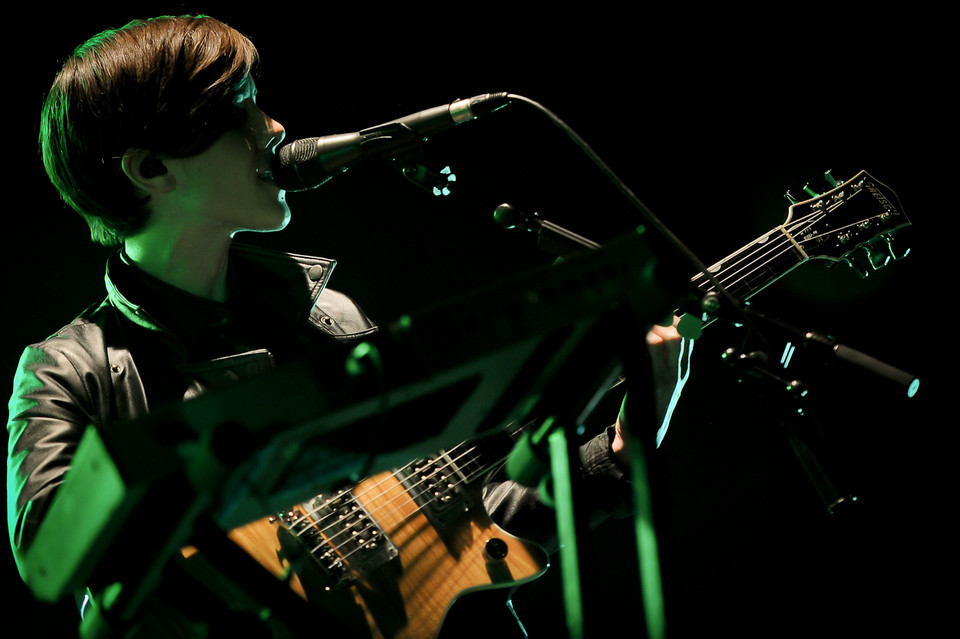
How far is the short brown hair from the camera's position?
5.34ft

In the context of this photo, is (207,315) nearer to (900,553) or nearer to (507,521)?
(507,521)

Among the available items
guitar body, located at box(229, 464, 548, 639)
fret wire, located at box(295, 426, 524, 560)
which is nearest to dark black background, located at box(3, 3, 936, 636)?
fret wire, located at box(295, 426, 524, 560)

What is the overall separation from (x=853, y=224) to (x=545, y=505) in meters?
0.98

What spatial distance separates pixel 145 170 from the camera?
166 centimetres

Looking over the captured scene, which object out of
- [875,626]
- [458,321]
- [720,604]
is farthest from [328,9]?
[875,626]

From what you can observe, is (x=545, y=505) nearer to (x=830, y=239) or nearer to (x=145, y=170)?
(x=830, y=239)

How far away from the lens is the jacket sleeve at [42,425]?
1289 millimetres

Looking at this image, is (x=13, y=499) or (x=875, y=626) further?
(x=875, y=626)

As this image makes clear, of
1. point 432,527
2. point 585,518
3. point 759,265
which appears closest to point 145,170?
point 432,527

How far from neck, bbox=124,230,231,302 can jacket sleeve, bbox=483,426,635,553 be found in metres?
0.91

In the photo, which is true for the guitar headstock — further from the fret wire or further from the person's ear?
the person's ear

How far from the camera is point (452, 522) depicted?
1638mm

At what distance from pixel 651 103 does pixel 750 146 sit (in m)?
0.38

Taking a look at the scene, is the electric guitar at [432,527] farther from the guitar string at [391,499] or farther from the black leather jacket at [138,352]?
the black leather jacket at [138,352]
